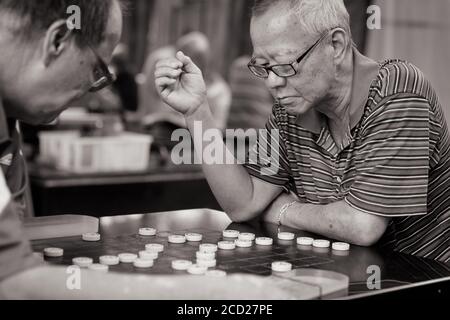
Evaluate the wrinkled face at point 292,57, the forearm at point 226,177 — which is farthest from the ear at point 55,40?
the forearm at point 226,177

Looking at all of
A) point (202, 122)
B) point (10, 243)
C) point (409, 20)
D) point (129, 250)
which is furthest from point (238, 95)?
point (10, 243)

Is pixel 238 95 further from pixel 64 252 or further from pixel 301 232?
pixel 64 252

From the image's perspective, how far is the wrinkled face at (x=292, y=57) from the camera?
2.22 meters

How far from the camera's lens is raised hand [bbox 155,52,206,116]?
8.20 feet

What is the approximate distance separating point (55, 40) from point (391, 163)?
3.64ft

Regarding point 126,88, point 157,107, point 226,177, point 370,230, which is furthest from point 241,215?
point 157,107

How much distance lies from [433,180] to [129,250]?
1083 millimetres

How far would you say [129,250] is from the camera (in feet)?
→ 6.31

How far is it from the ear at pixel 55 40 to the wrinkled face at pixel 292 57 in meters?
0.79

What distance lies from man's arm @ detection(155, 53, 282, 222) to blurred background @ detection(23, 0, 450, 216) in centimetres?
62

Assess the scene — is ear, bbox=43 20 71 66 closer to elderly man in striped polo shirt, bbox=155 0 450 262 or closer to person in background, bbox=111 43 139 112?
elderly man in striped polo shirt, bbox=155 0 450 262

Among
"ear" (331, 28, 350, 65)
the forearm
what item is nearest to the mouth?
"ear" (331, 28, 350, 65)

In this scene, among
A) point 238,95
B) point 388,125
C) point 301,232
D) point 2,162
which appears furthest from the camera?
point 238,95

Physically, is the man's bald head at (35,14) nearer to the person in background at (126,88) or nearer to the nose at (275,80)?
the nose at (275,80)
